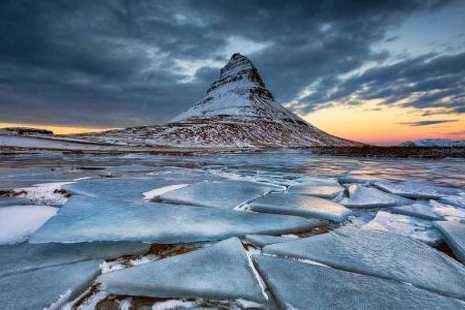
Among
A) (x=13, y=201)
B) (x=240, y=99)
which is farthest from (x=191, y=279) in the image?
(x=240, y=99)

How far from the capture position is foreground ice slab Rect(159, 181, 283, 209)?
291cm

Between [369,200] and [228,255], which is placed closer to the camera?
[228,255]

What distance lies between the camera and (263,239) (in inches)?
74.9

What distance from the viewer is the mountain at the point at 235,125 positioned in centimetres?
5678

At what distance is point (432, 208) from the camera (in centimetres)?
298

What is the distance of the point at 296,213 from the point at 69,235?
1884 millimetres

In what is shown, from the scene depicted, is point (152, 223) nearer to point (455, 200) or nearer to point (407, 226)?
point (407, 226)

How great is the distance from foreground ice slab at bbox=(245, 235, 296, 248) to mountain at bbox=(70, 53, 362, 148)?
121 feet

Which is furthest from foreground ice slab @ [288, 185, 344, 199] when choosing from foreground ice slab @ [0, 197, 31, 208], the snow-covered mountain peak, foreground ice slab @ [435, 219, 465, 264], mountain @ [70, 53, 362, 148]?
the snow-covered mountain peak

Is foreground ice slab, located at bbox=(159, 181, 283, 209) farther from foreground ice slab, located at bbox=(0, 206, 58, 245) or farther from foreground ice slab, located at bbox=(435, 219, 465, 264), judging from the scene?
foreground ice slab, located at bbox=(435, 219, 465, 264)

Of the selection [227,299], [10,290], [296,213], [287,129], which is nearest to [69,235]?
[10,290]

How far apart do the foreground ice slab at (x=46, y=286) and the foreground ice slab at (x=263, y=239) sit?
0.96 m

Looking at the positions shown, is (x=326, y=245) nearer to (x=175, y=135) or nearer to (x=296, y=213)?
(x=296, y=213)

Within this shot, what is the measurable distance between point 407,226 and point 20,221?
10.4 ft
